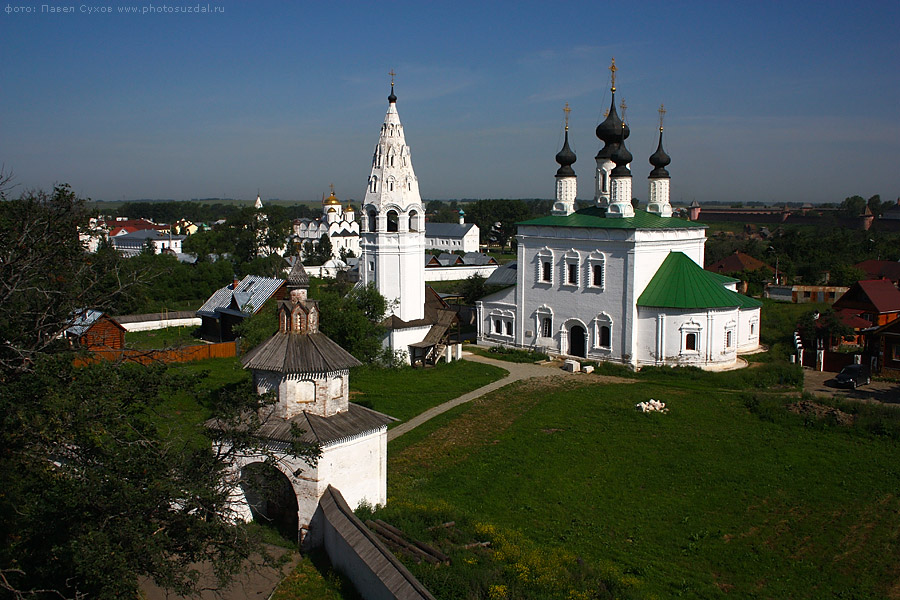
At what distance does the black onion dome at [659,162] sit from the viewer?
28.9m

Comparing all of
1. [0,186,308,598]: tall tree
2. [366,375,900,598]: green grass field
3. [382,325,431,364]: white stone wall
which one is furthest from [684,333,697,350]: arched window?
[0,186,308,598]: tall tree

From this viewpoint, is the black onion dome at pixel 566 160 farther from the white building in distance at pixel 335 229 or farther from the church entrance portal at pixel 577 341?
the white building in distance at pixel 335 229

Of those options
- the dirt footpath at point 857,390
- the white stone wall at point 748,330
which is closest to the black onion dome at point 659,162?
the white stone wall at point 748,330

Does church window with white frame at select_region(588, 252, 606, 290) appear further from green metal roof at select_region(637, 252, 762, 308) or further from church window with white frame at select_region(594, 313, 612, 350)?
green metal roof at select_region(637, 252, 762, 308)

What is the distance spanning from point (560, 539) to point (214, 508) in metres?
5.81

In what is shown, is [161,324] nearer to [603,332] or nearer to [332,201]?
[603,332]

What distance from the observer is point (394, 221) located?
25.7 metres

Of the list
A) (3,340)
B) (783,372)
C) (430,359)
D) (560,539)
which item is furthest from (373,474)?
(783,372)

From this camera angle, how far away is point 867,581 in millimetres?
11281

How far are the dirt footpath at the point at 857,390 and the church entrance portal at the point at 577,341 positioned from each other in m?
6.97

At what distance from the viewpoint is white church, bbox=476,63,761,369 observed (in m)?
24.6

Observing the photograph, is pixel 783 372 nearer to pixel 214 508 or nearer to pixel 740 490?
pixel 740 490

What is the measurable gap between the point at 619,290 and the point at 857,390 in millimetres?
7460

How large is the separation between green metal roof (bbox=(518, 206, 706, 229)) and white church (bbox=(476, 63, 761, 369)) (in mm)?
41
